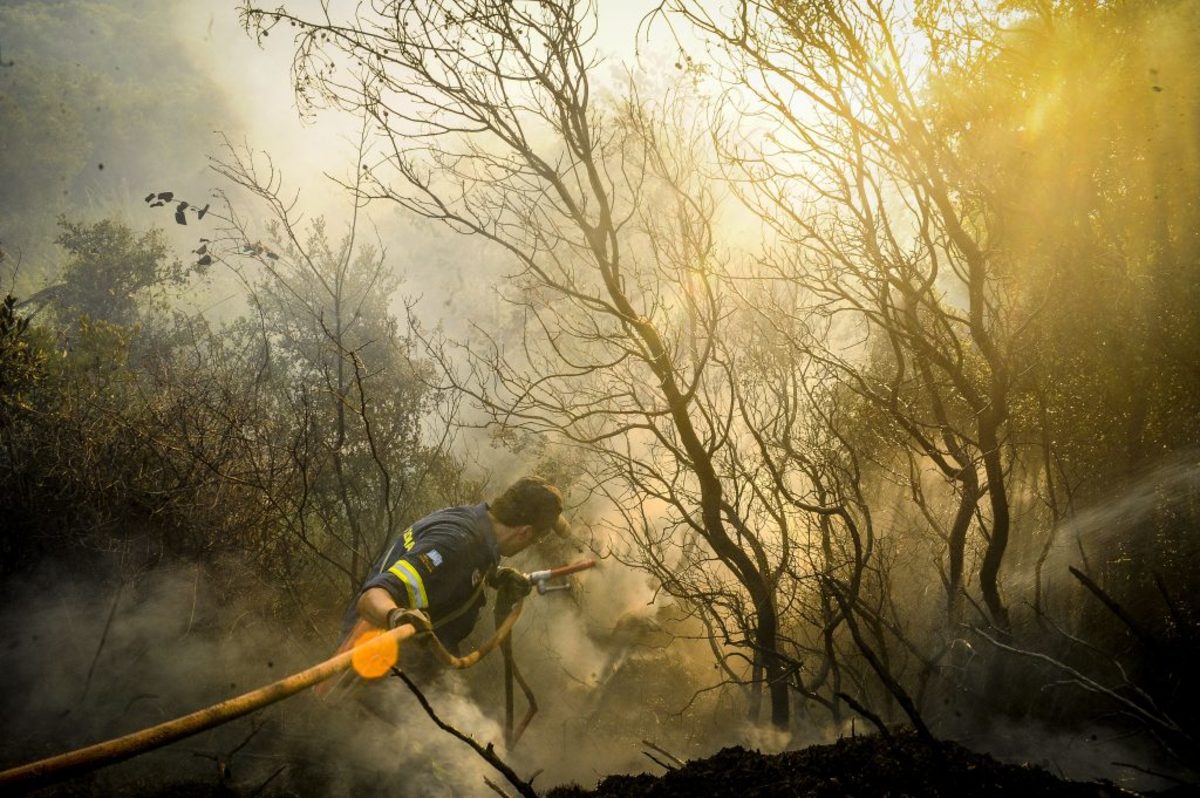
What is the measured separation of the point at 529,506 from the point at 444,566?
80 cm

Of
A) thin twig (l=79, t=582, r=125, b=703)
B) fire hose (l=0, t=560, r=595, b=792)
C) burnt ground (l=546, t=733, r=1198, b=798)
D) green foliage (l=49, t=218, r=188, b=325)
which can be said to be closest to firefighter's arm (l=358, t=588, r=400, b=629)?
fire hose (l=0, t=560, r=595, b=792)

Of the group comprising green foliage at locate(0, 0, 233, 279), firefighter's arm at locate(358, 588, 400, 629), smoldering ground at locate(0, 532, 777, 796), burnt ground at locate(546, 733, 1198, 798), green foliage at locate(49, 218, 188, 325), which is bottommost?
smoldering ground at locate(0, 532, 777, 796)

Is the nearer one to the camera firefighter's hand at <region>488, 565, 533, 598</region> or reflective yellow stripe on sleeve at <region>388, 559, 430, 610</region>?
reflective yellow stripe on sleeve at <region>388, 559, 430, 610</region>

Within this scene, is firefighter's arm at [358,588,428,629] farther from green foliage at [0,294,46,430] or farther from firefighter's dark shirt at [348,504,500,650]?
green foliage at [0,294,46,430]

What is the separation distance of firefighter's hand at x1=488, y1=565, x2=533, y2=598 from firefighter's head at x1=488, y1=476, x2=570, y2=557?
18cm

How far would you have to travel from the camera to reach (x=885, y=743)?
279 centimetres

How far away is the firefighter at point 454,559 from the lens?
3.73 meters

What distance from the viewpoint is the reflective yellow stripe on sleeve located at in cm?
384

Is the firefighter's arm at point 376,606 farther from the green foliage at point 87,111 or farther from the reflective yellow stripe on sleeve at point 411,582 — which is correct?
the green foliage at point 87,111

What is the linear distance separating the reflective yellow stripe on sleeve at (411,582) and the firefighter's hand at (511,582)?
82 centimetres

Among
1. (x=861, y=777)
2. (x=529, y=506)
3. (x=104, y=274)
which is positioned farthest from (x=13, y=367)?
(x=104, y=274)

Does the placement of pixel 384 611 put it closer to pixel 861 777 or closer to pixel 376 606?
pixel 376 606

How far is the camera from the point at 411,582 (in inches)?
152

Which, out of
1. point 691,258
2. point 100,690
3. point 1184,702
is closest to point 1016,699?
point 1184,702
